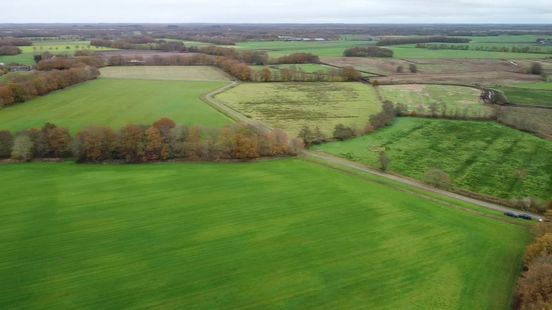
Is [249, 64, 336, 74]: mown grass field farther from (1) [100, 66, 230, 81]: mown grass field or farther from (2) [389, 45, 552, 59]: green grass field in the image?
(2) [389, 45, 552, 59]: green grass field

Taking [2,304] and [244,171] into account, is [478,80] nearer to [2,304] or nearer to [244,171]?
[244,171]

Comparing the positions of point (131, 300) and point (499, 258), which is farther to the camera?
point (499, 258)

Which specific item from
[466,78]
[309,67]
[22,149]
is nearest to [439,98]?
[466,78]

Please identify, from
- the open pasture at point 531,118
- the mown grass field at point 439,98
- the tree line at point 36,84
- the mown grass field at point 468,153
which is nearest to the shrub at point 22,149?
the tree line at point 36,84

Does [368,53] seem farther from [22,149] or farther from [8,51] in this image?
[22,149]

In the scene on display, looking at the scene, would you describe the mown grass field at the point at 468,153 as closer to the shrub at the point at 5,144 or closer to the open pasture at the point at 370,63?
the shrub at the point at 5,144

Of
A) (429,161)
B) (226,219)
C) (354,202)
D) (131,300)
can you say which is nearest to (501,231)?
(354,202)

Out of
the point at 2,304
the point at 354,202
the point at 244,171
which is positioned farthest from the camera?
the point at 244,171

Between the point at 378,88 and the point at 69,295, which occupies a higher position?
the point at 378,88
